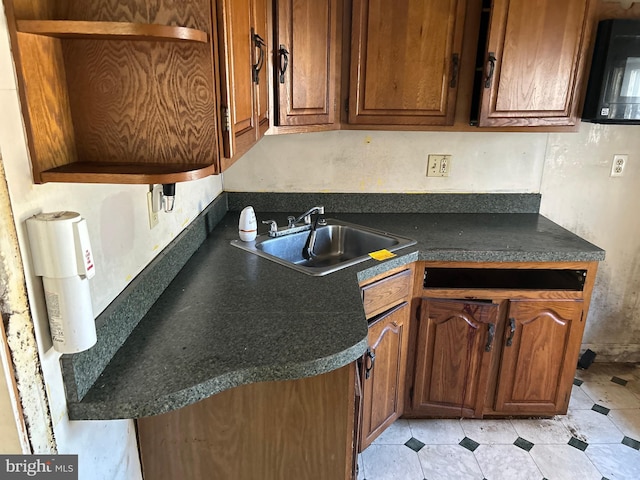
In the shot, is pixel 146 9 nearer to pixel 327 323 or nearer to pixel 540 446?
pixel 327 323

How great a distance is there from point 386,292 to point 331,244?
50cm

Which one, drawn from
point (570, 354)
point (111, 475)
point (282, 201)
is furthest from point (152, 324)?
point (570, 354)

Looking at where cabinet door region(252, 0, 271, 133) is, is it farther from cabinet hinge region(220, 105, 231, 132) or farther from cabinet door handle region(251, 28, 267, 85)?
cabinet hinge region(220, 105, 231, 132)

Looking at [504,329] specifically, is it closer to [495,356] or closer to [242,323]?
[495,356]

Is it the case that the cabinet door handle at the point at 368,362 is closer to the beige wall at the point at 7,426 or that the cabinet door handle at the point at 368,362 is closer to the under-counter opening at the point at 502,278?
the under-counter opening at the point at 502,278

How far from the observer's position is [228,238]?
1936mm

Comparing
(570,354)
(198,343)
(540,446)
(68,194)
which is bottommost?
(540,446)

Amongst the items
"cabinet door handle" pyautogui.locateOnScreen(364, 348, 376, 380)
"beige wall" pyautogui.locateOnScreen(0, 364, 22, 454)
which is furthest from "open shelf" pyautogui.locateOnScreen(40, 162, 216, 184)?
"cabinet door handle" pyautogui.locateOnScreen(364, 348, 376, 380)

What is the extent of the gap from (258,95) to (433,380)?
4.63ft

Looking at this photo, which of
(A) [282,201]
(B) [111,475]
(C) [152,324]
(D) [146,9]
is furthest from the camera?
(A) [282,201]

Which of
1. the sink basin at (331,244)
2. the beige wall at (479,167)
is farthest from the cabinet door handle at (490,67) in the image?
the sink basin at (331,244)

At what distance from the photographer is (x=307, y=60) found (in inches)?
70.4

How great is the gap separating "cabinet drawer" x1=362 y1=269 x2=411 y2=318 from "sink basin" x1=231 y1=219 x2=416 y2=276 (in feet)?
0.42

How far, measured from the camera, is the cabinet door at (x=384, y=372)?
174 cm
